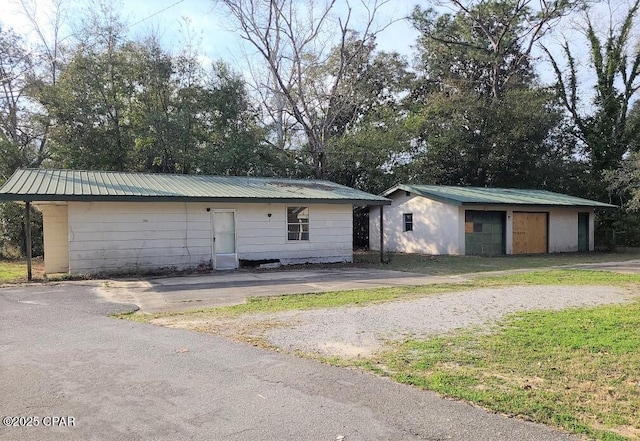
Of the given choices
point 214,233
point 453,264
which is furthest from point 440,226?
point 214,233

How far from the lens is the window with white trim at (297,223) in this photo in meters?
15.9

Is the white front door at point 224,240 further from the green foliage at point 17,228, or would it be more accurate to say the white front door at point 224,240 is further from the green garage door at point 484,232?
the green foliage at point 17,228

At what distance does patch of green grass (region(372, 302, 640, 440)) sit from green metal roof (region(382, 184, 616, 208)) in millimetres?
13276

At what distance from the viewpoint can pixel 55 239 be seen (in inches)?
576

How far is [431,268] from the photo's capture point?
1501 centimetres

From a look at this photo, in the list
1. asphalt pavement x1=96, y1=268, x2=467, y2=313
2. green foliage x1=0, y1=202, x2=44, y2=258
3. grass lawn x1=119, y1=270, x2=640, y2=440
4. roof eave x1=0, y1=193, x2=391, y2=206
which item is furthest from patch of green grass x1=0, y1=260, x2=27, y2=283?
grass lawn x1=119, y1=270, x2=640, y2=440

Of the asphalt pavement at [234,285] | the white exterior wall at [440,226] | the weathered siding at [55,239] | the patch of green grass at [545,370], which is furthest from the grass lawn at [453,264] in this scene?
the weathered siding at [55,239]

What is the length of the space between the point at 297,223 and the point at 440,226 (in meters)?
7.21

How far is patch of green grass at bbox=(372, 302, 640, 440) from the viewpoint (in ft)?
11.6

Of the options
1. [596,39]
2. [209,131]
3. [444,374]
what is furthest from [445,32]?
[444,374]

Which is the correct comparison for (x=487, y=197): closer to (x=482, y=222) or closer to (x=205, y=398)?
(x=482, y=222)

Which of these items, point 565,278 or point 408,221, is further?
point 408,221

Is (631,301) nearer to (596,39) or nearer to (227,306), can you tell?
(227,306)

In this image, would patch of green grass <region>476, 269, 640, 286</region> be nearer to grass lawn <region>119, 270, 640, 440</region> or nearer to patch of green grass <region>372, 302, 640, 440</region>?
grass lawn <region>119, 270, 640, 440</region>
